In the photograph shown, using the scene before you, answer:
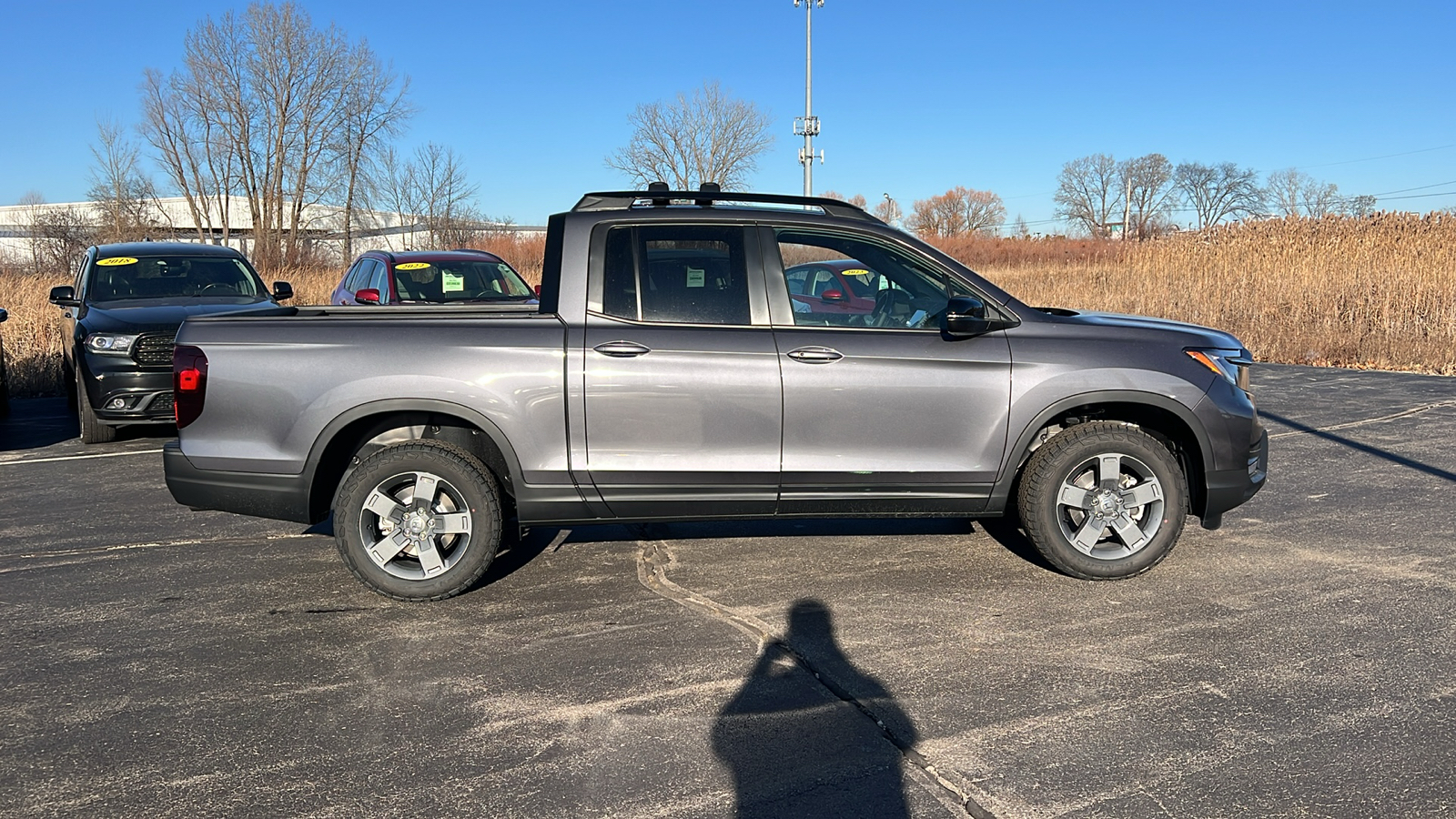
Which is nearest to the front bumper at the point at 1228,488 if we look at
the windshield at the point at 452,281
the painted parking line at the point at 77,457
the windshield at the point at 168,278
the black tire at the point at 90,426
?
the windshield at the point at 452,281

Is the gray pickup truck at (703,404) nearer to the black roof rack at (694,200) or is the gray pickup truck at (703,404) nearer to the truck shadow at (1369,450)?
the black roof rack at (694,200)

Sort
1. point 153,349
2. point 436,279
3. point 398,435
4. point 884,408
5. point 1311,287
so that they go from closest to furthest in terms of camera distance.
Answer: point 884,408
point 398,435
point 153,349
point 436,279
point 1311,287

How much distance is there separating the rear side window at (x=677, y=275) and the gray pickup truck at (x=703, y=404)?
0.01m

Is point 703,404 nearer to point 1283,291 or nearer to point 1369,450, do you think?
point 1369,450

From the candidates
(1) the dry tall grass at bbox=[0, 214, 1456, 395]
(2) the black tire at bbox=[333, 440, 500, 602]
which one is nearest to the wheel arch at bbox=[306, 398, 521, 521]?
(2) the black tire at bbox=[333, 440, 500, 602]

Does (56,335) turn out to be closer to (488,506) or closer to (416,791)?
(488,506)

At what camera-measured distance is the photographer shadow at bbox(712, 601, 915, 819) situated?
10.2ft

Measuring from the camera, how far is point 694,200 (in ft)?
17.8

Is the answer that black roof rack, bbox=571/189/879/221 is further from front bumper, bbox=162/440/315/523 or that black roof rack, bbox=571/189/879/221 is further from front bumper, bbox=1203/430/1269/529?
front bumper, bbox=1203/430/1269/529

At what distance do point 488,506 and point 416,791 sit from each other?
1897 millimetres

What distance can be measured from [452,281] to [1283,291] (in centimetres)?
1455

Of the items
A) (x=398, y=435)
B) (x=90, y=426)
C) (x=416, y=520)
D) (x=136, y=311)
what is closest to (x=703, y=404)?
(x=416, y=520)

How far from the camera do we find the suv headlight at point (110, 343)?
9.19m

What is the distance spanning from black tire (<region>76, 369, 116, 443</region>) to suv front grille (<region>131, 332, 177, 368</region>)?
0.64 metres
